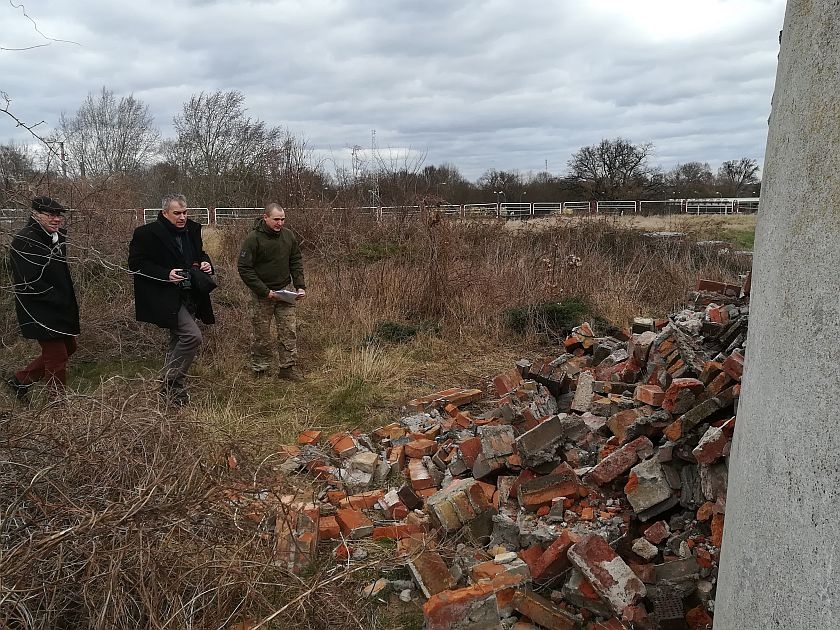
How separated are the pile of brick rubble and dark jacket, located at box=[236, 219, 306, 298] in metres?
2.09

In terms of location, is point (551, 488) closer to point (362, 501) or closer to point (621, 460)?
point (621, 460)

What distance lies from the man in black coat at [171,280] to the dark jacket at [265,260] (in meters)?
0.77

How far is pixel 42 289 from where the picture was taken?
5.17 m

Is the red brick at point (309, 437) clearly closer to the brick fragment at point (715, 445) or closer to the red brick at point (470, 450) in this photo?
the red brick at point (470, 450)

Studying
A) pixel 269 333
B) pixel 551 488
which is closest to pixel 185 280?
pixel 269 333

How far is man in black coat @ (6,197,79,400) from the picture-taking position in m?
4.95

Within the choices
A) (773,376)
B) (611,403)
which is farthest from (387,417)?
(773,376)

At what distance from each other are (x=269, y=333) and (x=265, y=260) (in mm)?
873

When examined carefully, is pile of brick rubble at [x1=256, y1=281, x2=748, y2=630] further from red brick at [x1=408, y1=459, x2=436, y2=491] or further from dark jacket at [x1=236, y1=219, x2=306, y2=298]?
dark jacket at [x1=236, y1=219, x2=306, y2=298]

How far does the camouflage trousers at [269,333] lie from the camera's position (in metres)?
6.84

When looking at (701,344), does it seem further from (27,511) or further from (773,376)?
(27,511)

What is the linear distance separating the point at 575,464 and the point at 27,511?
10.8 feet

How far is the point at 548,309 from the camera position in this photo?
907 cm

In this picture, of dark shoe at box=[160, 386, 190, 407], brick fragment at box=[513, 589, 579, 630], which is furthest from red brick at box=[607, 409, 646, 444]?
dark shoe at box=[160, 386, 190, 407]
